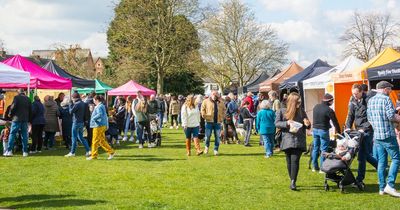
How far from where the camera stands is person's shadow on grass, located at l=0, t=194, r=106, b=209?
6902 mm

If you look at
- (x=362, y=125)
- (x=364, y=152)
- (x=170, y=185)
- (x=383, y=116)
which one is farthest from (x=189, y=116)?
(x=383, y=116)

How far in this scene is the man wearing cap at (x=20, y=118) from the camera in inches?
505

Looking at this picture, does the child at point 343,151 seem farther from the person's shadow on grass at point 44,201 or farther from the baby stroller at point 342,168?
the person's shadow on grass at point 44,201

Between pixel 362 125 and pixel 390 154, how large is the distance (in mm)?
1337

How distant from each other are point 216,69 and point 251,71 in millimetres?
3723

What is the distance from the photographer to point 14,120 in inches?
506

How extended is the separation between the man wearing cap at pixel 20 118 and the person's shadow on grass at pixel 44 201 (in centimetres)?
582

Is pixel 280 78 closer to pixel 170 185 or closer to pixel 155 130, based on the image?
pixel 155 130

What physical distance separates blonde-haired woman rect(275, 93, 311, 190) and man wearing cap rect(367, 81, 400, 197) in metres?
1.15

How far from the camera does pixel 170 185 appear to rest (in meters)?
8.58

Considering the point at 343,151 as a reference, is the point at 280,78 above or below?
above

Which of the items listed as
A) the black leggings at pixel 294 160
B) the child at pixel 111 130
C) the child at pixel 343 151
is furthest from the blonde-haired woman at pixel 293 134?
the child at pixel 111 130

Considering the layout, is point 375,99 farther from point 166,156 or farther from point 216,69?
point 216,69

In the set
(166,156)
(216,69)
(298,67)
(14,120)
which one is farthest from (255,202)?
(216,69)
